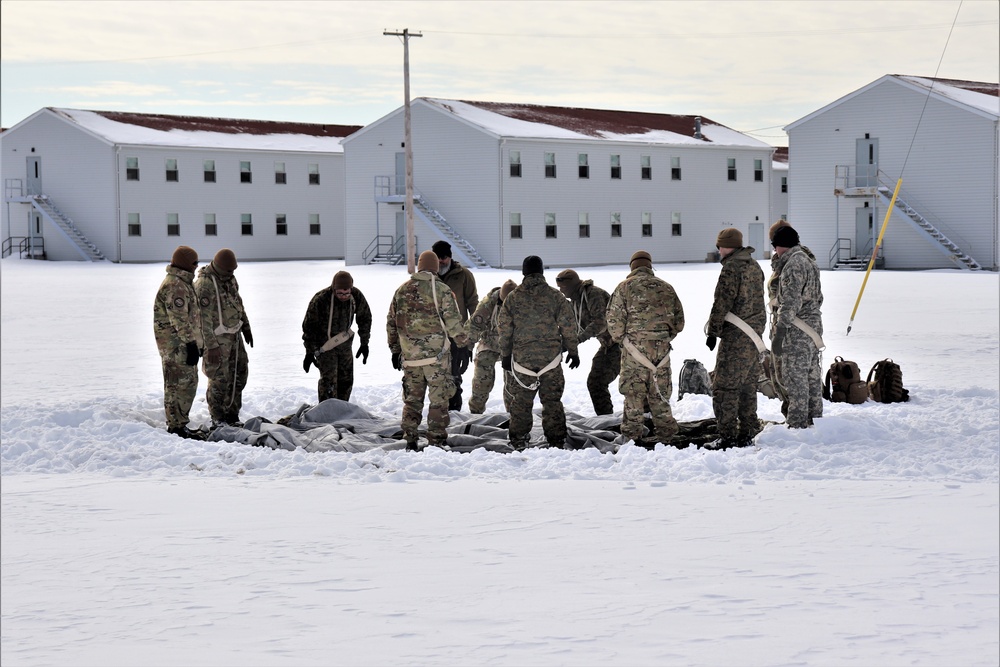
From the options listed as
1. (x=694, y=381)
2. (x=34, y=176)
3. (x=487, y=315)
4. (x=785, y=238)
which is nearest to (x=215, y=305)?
(x=487, y=315)

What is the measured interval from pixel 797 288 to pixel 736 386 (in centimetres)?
100

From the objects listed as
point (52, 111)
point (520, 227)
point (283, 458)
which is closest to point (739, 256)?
point (283, 458)

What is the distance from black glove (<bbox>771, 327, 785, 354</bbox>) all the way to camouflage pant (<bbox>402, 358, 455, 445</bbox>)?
2.77 meters

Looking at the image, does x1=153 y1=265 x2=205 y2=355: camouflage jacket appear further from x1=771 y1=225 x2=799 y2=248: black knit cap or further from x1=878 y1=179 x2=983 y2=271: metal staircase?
x1=878 y1=179 x2=983 y2=271: metal staircase

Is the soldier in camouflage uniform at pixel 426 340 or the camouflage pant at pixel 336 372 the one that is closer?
the soldier in camouflage uniform at pixel 426 340

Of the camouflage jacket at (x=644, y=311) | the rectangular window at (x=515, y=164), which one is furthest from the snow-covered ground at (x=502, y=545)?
the rectangular window at (x=515, y=164)

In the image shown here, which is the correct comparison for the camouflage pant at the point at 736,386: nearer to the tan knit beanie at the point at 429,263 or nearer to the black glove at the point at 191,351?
the tan knit beanie at the point at 429,263

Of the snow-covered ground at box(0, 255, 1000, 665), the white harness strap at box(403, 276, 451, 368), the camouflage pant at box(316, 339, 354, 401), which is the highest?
the white harness strap at box(403, 276, 451, 368)

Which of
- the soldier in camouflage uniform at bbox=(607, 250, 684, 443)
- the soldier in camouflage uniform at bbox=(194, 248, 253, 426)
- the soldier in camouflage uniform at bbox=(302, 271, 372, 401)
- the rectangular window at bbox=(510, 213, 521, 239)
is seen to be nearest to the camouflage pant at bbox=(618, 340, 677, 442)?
the soldier in camouflage uniform at bbox=(607, 250, 684, 443)

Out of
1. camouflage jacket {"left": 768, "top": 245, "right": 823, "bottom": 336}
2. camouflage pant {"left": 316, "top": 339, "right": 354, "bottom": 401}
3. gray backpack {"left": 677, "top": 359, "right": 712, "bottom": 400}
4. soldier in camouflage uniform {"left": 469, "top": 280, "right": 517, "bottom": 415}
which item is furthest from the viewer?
gray backpack {"left": 677, "top": 359, "right": 712, "bottom": 400}

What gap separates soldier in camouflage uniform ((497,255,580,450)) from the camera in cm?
1073

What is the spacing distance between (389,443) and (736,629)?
5.30 meters

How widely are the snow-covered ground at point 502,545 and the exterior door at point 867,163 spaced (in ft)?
114

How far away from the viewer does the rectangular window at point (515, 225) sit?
4788 centimetres
